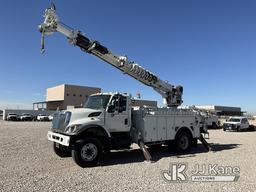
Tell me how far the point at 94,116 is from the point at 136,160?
2.44 meters

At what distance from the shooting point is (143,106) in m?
13.0

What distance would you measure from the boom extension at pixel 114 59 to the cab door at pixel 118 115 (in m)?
3.23

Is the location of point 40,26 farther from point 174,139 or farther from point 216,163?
point 216,163

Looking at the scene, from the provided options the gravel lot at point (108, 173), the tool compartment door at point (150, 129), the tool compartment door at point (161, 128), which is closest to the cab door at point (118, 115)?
the tool compartment door at point (150, 129)

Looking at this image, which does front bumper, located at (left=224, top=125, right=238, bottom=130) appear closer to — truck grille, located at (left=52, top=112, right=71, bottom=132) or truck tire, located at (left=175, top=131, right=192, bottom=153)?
truck tire, located at (left=175, top=131, right=192, bottom=153)

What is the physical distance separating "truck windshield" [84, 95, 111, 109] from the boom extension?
276 cm

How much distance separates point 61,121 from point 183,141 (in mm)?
6243

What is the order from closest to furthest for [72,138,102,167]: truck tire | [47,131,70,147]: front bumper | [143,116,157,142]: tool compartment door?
1. [72,138,102,167]: truck tire
2. [47,131,70,147]: front bumper
3. [143,116,157,142]: tool compartment door

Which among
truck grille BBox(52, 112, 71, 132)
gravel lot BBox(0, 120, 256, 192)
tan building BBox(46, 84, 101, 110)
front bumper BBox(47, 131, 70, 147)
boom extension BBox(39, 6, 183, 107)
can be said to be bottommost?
gravel lot BBox(0, 120, 256, 192)

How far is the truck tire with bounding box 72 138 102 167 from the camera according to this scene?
9.95 meters

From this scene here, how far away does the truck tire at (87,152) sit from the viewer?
995 centimetres

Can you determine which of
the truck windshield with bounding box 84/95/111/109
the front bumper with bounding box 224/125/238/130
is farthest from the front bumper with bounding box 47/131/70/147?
the front bumper with bounding box 224/125/238/130

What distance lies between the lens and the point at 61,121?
35.8ft

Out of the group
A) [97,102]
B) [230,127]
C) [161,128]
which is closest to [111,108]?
[97,102]
